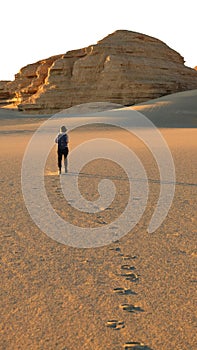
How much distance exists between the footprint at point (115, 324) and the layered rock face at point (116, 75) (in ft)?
134

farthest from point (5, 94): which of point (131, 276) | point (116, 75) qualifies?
point (131, 276)

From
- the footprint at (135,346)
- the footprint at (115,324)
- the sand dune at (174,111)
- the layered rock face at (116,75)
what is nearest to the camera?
the footprint at (135,346)

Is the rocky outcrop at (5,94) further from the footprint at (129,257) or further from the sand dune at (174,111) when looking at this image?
the footprint at (129,257)

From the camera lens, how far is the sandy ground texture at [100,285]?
290cm

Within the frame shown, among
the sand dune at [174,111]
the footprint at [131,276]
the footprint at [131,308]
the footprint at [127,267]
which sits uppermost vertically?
the sand dune at [174,111]

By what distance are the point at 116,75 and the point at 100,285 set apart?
42337 millimetres

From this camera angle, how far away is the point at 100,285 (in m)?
3.69

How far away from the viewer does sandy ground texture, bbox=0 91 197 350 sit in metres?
2.90

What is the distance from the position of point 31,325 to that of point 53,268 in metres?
1.05

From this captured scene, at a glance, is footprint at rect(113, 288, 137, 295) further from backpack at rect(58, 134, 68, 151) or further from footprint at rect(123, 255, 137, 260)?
backpack at rect(58, 134, 68, 151)

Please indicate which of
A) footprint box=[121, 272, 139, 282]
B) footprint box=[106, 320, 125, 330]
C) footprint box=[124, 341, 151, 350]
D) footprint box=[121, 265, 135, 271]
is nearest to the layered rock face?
footprint box=[121, 265, 135, 271]

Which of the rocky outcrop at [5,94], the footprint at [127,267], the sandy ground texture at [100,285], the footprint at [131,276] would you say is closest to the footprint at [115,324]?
the sandy ground texture at [100,285]

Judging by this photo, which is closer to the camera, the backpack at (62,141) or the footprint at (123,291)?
the footprint at (123,291)

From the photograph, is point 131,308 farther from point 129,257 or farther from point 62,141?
point 62,141
